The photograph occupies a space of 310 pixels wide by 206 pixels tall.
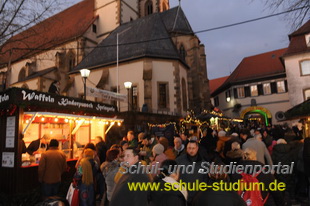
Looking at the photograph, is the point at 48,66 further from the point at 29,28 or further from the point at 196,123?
the point at 196,123

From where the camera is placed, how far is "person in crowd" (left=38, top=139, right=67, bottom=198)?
5.89 m

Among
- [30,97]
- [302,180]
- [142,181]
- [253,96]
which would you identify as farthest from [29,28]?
[253,96]

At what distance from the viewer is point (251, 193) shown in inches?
121

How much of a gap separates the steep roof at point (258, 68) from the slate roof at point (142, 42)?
11052mm

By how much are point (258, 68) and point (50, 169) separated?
105 feet

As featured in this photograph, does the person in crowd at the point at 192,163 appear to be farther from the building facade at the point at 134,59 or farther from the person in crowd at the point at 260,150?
the building facade at the point at 134,59

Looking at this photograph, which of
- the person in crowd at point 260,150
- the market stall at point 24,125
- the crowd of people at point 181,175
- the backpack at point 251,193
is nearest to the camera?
the crowd of people at point 181,175

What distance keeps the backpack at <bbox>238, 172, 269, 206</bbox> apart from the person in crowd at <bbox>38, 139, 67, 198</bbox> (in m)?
4.93

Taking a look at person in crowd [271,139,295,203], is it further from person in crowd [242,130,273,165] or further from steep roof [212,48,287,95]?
steep roof [212,48,287,95]

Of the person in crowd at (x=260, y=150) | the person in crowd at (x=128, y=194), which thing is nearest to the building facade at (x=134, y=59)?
the person in crowd at (x=260, y=150)

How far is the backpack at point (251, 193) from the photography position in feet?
9.95

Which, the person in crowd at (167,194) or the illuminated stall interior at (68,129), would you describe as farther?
the illuminated stall interior at (68,129)

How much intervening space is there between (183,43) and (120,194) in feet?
87.1

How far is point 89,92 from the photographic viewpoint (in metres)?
11.2
